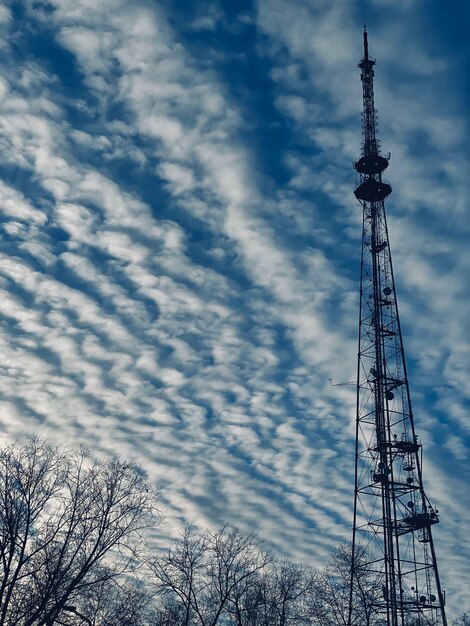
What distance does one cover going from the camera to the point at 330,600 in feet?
158

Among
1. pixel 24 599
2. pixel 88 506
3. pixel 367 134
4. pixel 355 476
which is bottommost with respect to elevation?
pixel 24 599

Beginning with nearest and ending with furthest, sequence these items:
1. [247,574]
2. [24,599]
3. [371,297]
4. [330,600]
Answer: [24,599], [247,574], [371,297], [330,600]

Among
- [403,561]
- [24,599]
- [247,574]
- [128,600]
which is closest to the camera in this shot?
[24,599]

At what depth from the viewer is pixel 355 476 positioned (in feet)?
132

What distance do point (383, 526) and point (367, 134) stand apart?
27.1 metres

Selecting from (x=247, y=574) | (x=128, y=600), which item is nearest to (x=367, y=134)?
(x=247, y=574)

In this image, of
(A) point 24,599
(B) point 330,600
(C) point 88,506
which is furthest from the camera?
(B) point 330,600

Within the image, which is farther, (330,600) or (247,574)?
(330,600)

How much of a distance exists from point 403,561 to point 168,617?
57.4 ft

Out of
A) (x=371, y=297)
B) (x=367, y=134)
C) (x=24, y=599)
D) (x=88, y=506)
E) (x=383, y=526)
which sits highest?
(x=367, y=134)

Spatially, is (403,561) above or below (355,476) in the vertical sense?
below

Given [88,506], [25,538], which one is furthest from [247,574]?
[25,538]

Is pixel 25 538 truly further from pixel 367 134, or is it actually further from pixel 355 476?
pixel 367 134

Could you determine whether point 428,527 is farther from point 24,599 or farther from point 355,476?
point 24,599
